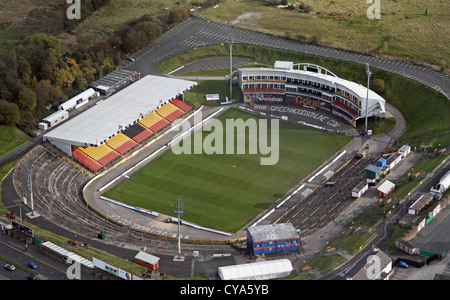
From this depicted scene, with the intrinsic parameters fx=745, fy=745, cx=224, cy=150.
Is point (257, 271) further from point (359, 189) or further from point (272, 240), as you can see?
point (359, 189)

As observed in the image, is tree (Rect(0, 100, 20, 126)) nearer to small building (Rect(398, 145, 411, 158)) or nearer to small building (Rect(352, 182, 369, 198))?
small building (Rect(352, 182, 369, 198))

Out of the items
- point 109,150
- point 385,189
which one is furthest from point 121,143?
point 385,189

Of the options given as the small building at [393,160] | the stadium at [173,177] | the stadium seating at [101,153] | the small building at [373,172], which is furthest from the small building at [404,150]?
the stadium seating at [101,153]

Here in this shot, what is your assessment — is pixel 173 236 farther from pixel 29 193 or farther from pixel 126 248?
pixel 29 193

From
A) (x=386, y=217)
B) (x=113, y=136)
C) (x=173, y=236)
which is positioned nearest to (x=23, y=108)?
(x=113, y=136)

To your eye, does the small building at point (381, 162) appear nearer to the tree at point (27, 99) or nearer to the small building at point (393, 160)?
the small building at point (393, 160)

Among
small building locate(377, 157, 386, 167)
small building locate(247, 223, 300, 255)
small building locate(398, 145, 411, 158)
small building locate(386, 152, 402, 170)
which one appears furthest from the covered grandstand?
small building locate(398, 145, 411, 158)
